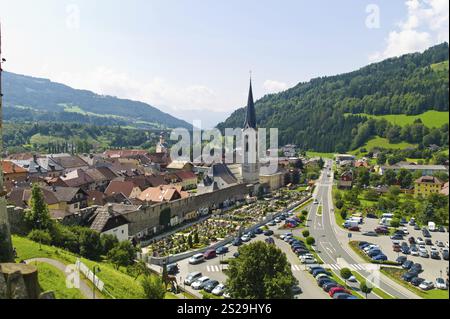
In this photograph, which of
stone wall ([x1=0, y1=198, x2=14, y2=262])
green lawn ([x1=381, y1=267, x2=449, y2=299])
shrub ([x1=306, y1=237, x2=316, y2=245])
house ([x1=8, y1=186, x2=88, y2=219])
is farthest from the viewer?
shrub ([x1=306, y1=237, x2=316, y2=245])

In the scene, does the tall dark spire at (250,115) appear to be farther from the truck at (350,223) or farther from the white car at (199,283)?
the white car at (199,283)

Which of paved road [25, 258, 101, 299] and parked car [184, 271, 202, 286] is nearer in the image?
paved road [25, 258, 101, 299]

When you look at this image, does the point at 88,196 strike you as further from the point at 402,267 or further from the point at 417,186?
the point at 417,186

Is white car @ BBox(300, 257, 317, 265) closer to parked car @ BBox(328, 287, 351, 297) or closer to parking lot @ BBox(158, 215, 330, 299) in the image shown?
parking lot @ BBox(158, 215, 330, 299)

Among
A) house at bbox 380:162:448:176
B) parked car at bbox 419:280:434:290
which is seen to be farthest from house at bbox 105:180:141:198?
house at bbox 380:162:448:176
